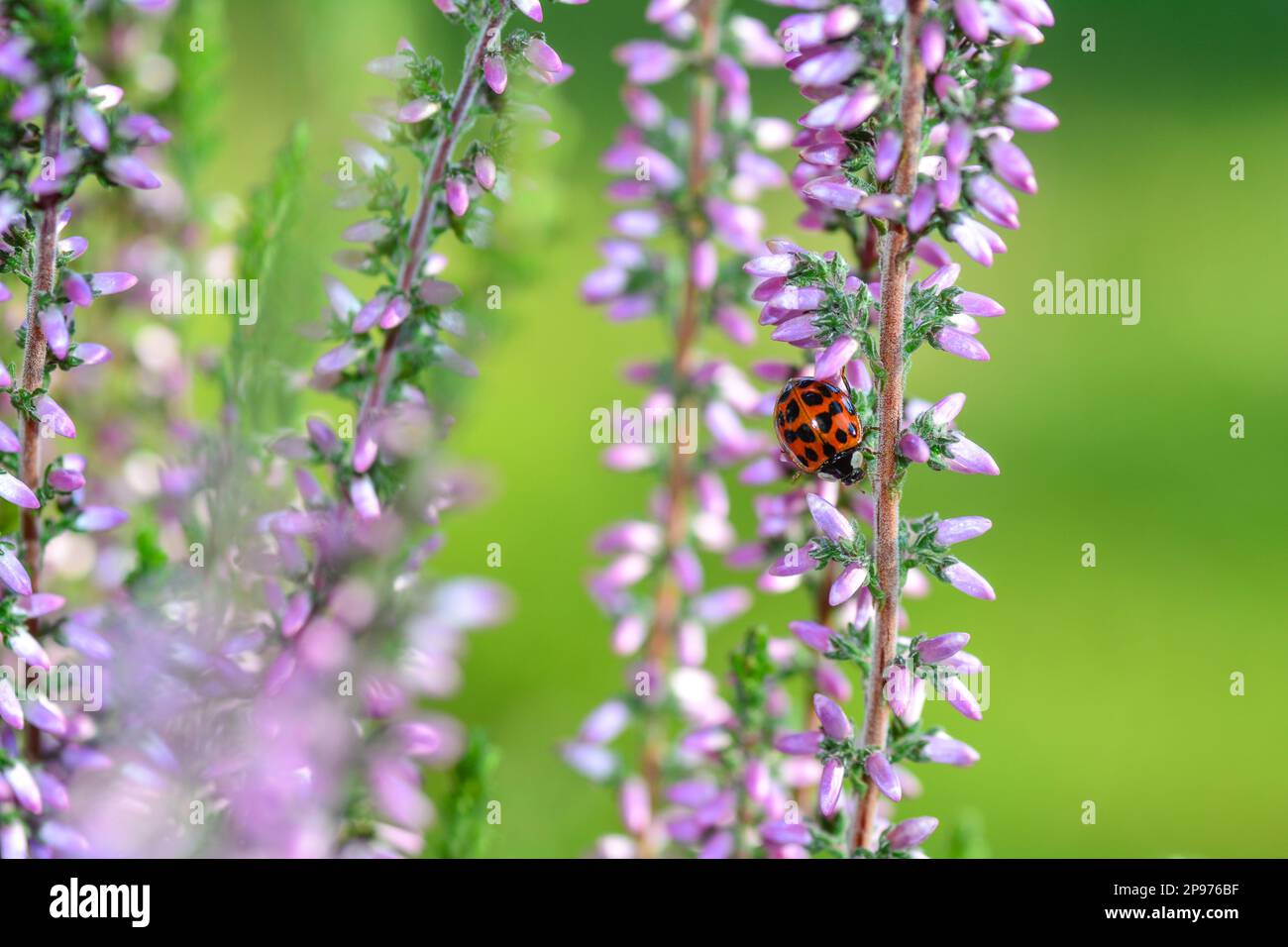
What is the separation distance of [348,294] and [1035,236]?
101 inches

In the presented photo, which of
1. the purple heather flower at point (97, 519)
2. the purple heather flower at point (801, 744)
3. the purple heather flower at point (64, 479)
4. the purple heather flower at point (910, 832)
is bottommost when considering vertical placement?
the purple heather flower at point (910, 832)

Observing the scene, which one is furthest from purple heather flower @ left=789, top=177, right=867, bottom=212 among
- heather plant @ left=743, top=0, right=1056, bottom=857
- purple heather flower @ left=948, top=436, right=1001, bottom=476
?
purple heather flower @ left=948, top=436, right=1001, bottom=476

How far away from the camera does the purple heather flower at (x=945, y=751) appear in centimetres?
53

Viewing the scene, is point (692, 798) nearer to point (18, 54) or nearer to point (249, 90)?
point (18, 54)

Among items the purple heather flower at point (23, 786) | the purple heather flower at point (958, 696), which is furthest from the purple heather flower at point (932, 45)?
the purple heather flower at point (23, 786)

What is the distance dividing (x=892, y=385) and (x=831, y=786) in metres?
0.16

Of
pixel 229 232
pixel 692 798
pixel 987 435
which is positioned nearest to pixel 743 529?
pixel 987 435

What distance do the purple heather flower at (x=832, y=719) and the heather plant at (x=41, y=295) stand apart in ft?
1.00

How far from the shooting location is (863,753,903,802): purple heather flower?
19.1 inches

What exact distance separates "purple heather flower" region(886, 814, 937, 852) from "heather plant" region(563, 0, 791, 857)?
0.17m

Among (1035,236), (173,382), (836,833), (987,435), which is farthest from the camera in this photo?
(1035,236)

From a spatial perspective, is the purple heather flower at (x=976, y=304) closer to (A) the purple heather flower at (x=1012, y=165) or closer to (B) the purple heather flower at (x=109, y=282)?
(A) the purple heather flower at (x=1012, y=165)

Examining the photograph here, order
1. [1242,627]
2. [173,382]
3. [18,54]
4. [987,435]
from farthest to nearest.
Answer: [987,435], [1242,627], [173,382], [18,54]
